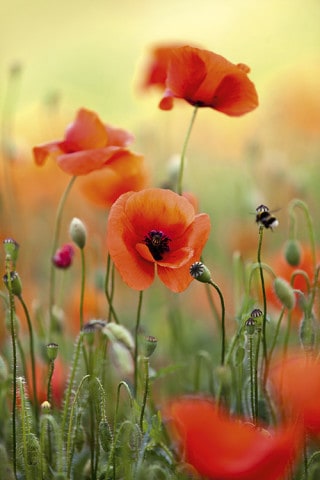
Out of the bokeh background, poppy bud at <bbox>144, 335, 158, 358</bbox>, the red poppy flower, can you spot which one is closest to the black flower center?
poppy bud at <bbox>144, 335, 158, 358</bbox>

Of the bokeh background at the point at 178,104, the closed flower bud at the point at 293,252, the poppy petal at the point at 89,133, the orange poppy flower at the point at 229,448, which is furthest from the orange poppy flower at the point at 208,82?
the bokeh background at the point at 178,104

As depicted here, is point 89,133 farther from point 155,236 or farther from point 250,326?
point 250,326

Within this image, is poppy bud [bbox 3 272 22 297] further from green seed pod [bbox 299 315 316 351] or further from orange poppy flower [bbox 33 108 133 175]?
green seed pod [bbox 299 315 316 351]

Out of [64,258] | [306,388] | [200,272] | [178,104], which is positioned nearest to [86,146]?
[64,258]

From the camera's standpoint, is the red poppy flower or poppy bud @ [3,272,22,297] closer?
poppy bud @ [3,272,22,297]

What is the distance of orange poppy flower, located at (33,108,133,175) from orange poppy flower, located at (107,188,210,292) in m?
0.12

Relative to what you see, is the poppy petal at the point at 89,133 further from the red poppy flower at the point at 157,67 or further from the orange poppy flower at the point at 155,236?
the red poppy flower at the point at 157,67

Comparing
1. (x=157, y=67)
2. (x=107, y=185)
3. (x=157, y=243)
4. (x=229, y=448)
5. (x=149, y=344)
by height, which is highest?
(x=157, y=67)

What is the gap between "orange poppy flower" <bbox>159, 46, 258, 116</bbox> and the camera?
1026mm

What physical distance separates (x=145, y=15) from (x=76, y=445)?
3.84m

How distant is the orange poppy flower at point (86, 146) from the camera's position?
41.6 inches

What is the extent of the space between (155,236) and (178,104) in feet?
4.16

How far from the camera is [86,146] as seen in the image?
3.67 ft

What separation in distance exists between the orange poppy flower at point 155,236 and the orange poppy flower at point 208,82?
17 centimetres
